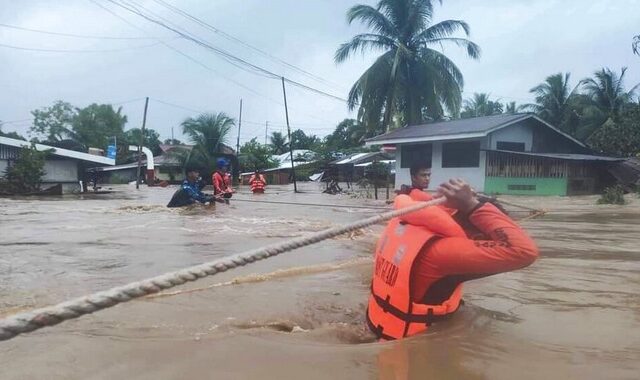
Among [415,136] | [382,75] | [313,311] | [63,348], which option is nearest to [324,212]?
[415,136]

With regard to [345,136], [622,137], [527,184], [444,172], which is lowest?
[527,184]

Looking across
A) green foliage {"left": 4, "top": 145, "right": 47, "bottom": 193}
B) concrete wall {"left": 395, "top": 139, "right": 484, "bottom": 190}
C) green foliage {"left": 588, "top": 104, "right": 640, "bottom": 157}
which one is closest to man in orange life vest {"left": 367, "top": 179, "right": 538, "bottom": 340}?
concrete wall {"left": 395, "top": 139, "right": 484, "bottom": 190}

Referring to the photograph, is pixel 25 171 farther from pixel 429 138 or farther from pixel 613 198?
pixel 613 198

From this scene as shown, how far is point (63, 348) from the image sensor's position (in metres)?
3.35

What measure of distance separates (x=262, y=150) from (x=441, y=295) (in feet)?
151

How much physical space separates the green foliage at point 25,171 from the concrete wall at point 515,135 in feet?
62.2

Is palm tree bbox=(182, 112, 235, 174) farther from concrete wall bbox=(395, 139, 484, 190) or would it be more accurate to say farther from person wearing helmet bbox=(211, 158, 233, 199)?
person wearing helmet bbox=(211, 158, 233, 199)

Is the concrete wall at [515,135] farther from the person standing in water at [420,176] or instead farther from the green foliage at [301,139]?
the green foliage at [301,139]

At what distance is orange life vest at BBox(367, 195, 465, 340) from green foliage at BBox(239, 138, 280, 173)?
43.8m

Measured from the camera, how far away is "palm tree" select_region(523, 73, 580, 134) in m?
32.5

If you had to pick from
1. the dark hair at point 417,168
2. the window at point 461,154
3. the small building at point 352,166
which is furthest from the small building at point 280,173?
the dark hair at point 417,168

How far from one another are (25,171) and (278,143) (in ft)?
134

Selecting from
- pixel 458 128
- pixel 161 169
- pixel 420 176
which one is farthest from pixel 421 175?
pixel 161 169

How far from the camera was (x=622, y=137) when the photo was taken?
925 inches
